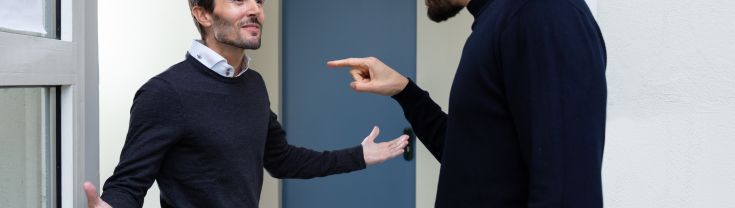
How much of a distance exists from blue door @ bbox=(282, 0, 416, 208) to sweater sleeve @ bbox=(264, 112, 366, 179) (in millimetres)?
1091

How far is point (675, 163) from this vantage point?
190cm

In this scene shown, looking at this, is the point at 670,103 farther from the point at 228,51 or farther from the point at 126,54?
the point at 126,54

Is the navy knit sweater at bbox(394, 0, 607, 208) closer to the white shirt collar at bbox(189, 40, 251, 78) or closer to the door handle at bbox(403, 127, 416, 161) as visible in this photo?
the white shirt collar at bbox(189, 40, 251, 78)

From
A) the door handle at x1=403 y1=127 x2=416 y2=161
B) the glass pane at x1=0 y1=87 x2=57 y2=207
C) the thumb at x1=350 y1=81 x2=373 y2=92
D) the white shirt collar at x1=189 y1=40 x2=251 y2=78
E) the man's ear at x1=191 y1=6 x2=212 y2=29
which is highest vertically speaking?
the man's ear at x1=191 y1=6 x2=212 y2=29

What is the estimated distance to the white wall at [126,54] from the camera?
2.48m

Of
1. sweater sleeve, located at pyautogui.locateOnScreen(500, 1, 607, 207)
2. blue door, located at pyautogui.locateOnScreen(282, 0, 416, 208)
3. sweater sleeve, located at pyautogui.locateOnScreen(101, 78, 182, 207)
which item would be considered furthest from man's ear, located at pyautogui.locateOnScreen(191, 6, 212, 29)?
blue door, located at pyautogui.locateOnScreen(282, 0, 416, 208)

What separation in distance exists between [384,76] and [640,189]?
3.29 ft

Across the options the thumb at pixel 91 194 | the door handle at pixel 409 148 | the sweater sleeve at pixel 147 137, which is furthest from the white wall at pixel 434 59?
the thumb at pixel 91 194

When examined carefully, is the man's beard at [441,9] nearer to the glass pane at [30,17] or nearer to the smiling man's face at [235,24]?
the smiling man's face at [235,24]

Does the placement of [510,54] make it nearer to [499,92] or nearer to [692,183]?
[499,92]

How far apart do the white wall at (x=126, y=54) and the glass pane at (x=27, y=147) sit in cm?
154

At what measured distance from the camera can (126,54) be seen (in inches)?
101

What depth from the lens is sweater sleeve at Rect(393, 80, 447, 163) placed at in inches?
54.2

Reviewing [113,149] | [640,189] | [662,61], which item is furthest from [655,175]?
[113,149]
